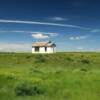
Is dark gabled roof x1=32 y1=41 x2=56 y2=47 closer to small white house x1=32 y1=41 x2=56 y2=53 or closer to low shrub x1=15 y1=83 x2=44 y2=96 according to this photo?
small white house x1=32 y1=41 x2=56 y2=53

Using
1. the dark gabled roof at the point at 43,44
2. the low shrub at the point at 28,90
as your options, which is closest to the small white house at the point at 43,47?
the dark gabled roof at the point at 43,44

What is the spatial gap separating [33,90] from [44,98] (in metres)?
1.44

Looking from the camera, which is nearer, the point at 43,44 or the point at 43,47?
the point at 43,44

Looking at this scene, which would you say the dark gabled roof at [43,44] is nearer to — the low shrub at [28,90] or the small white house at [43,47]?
the small white house at [43,47]

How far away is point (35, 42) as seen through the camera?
83.6 m

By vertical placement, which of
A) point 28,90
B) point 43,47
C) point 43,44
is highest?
point 43,44

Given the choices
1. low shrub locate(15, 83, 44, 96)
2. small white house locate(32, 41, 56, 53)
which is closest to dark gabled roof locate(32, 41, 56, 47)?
small white house locate(32, 41, 56, 53)

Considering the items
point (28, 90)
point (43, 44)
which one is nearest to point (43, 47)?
point (43, 44)

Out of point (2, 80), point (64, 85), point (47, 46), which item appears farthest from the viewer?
point (47, 46)

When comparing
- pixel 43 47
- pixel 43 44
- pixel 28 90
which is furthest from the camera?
pixel 43 47

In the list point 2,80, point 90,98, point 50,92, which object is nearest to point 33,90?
point 50,92

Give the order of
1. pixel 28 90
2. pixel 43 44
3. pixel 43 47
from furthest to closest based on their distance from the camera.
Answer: pixel 43 47 < pixel 43 44 < pixel 28 90

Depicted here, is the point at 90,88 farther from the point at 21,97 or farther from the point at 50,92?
the point at 21,97

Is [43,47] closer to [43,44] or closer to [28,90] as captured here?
[43,44]
